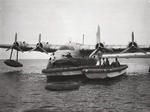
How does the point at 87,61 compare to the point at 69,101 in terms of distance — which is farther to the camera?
the point at 87,61

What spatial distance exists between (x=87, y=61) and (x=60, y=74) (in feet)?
24.6

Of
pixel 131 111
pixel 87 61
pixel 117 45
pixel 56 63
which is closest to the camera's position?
pixel 131 111

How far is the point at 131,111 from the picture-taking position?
10.8 m

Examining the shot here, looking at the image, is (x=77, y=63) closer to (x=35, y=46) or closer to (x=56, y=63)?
(x=56, y=63)

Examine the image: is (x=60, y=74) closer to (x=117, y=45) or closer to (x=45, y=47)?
(x=45, y=47)

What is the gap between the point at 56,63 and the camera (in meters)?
22.8

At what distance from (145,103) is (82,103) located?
438cm

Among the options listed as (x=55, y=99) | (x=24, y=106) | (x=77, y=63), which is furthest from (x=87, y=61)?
(x=24, y=106)

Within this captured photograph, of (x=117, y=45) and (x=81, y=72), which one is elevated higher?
(x=117, y=45)

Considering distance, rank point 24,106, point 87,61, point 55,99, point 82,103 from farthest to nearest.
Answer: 1. point 87,61
2. point 55,99
3. point 82,103
4. point 24,106

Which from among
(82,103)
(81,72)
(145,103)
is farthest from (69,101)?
(81,72)

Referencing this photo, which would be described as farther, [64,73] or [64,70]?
[64,73]

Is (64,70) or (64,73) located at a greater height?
(64,70)

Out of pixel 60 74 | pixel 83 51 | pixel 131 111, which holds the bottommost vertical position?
pixel 131 111
